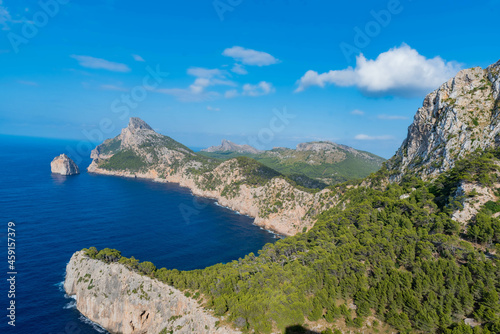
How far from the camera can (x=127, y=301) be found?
57438 mm

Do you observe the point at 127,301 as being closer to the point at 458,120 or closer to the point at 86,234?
the point at 86,234

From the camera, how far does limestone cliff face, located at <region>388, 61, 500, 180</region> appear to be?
228 feet

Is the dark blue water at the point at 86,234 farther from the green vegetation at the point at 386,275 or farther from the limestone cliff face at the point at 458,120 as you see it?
the limestone cliff face at the point at 458,120

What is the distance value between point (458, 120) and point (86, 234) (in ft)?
474

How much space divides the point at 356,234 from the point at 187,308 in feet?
147

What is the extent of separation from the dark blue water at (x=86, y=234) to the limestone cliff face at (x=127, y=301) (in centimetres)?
390

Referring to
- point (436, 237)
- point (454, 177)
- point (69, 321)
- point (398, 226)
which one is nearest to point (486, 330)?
point (436, 237)

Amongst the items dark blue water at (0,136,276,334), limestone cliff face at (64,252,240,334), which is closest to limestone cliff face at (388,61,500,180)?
dark blue water at (0,136,276,334)

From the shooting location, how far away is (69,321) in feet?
192

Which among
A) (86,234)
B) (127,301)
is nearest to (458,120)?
(127,301)

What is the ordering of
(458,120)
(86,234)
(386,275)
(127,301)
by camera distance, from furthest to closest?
(86,234) < (458,120) < (127,301) < (386,275)

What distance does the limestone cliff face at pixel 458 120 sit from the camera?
6956 cm

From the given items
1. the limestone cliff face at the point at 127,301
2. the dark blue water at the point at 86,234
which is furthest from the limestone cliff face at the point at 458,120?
Answer: the limestone cliff face at the point at 127,301

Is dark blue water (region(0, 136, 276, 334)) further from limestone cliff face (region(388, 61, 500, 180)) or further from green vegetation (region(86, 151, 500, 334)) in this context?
limestone cliff face (region(388, 61, 500, 180))
